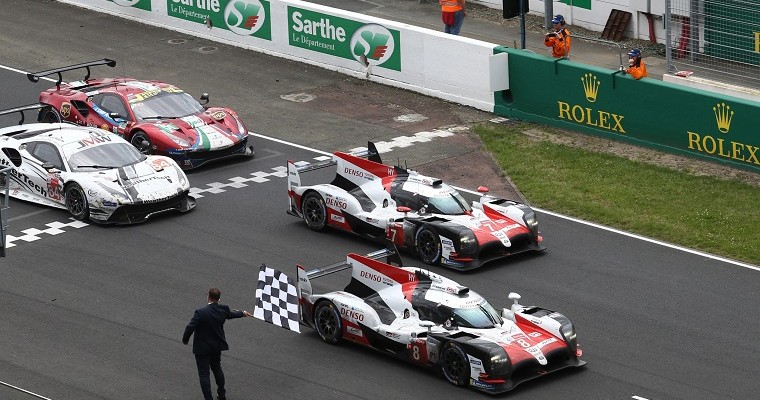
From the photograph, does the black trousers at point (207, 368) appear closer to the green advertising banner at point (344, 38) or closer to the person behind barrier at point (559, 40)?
the person behind barrier at point (559, 40)

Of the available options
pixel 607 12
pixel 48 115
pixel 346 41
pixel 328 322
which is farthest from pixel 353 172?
pixel 607 12

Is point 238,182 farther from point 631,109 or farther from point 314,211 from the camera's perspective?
point 631,109

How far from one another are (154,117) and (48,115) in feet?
8.90

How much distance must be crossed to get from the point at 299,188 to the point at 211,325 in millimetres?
7118

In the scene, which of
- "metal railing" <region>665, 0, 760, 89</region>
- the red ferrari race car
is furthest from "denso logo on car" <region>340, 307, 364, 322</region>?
"metal railing" <region>665, 0, 760, 89</region>

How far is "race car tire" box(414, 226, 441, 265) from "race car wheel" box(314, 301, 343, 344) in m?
3.09

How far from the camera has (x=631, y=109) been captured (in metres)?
28.2

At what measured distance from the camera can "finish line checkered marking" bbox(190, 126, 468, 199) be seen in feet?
86.0

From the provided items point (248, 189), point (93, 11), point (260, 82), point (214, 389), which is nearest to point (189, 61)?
point (260, 82)

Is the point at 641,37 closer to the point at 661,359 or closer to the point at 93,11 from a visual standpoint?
the point at 93,11

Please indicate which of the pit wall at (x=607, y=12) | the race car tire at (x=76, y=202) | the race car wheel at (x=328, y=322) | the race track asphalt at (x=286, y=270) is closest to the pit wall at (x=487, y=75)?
the race track asphalt at (x=286, y=270)

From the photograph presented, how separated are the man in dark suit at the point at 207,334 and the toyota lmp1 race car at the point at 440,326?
7.32 ft

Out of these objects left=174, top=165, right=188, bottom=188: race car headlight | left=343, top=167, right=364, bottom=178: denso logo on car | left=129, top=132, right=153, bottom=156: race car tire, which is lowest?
left=129, top=132, right=153, bottom=156: race car tire

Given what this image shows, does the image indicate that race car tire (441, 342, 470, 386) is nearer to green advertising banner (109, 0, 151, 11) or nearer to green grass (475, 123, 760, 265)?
green grass (475, 123, 760, 265)
